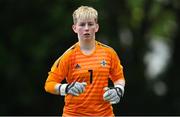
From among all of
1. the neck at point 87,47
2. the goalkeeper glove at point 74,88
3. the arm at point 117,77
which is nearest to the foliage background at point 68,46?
the arm at point 117,77

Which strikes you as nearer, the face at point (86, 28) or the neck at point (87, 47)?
the face at point (86, 28)

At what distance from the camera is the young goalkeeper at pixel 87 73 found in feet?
27.3

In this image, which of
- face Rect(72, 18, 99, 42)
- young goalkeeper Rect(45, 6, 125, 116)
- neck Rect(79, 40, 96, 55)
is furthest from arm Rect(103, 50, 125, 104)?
face Rect(72, 18, 99, 42)

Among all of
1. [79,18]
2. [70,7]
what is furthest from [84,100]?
[70,7]

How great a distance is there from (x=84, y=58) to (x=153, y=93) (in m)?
14.5

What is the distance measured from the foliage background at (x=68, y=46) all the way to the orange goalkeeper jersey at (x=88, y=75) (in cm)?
987

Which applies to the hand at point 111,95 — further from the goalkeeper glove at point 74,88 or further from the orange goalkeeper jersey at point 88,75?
the goalkeeper glove at point 74,88

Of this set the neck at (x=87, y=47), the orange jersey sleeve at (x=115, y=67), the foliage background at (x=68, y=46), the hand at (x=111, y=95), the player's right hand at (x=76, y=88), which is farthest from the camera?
the foliage background at (x=68, y=46)

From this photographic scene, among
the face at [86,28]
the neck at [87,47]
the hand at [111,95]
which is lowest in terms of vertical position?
the hand at [111,95]

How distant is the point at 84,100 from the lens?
8.55 meters

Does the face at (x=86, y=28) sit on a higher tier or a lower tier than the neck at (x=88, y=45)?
higher

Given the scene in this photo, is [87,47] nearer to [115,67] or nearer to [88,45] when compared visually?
[88,45]

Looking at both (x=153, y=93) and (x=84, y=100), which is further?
(x=153, y=93)

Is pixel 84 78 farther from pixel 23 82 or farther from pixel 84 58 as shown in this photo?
pixel 23 82
